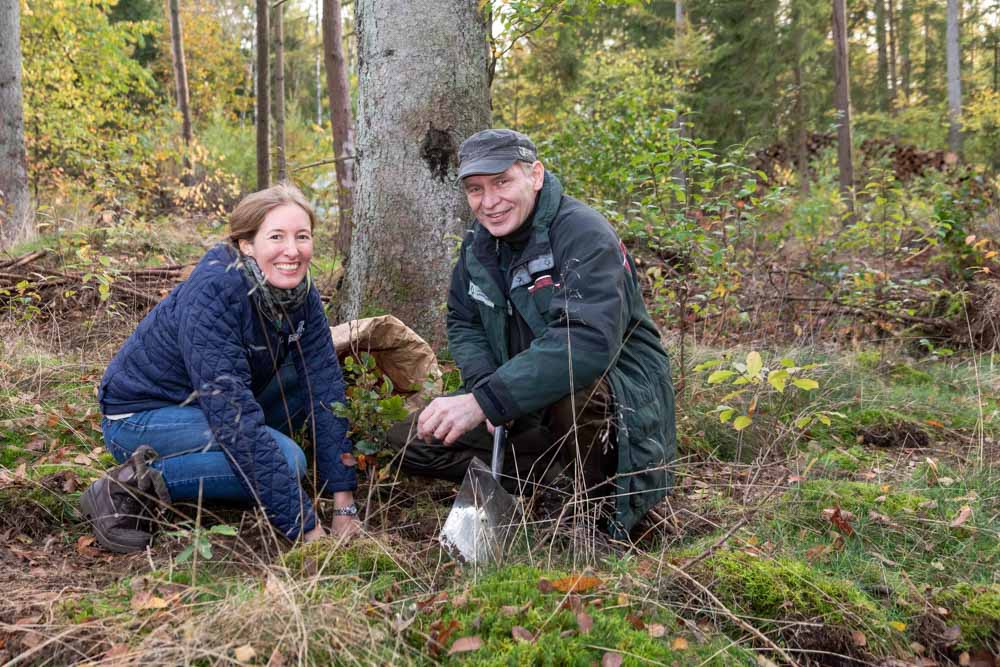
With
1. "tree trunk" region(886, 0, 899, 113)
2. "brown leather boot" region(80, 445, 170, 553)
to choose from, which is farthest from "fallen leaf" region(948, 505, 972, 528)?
"tree trunk" region(886, 0, 899, 113)

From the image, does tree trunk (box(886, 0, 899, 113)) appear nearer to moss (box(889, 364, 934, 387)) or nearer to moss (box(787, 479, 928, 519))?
moss (box(889, 364, 934, 387))

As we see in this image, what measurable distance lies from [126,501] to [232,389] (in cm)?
60

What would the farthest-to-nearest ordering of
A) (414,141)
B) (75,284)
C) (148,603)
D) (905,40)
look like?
(905,40), (75,284), (414,141), (148,603)

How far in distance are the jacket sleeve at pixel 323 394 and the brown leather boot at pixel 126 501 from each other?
1.94 ft

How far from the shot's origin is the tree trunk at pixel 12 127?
850 cm

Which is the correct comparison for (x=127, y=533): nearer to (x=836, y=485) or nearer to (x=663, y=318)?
(x=836, y=485)

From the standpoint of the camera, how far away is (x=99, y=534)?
2742mm

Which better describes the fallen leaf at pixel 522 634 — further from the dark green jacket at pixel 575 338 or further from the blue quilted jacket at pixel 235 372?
the blue quilted jacket at pixel 235 372

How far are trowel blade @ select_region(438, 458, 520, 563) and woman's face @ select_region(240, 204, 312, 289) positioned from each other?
0.98 m

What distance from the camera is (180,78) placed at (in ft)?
50.0

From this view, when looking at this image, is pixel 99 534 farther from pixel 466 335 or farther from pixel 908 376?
pixel 908 376

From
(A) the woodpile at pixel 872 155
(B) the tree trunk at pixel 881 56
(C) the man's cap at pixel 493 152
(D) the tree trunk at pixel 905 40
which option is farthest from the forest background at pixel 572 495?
(D) the tree trunk at pixel 905 40

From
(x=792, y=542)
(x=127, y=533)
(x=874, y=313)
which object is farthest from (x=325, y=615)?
(x=874, y=313)

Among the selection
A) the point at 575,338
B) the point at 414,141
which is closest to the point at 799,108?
the point at 414,141
